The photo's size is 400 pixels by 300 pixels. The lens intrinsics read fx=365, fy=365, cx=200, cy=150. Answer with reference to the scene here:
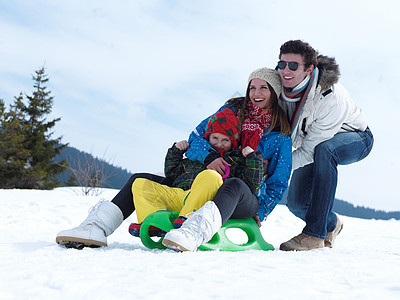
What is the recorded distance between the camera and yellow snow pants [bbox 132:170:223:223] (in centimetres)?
208

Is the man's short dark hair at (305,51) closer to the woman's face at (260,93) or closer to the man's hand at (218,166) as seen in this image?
the woman's face at (260,93)

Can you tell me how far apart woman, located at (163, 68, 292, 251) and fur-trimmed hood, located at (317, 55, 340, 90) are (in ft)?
1.00

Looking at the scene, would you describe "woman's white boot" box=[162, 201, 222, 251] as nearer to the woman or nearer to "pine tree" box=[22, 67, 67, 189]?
the woman

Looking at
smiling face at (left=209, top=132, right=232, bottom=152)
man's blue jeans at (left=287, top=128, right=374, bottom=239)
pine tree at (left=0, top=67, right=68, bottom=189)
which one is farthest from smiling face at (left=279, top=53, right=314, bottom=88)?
pine tree at (left=0, top=67, right=68, bottom=189)

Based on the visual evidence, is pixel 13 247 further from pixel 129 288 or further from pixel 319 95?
pixel 319 95

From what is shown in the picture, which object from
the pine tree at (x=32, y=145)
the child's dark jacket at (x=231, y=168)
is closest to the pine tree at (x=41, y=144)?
the pine tree at (x=32, y=145)

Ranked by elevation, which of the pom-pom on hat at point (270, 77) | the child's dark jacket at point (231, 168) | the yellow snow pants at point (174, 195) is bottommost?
the yellow snow pants at point (174, 195)

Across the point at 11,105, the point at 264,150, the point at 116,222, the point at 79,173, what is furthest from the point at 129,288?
the point at 11,105

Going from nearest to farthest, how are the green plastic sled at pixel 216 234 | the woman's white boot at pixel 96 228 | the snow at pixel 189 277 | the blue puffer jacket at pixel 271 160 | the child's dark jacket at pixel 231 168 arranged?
the snow at pixel 189 277
the woman's white boot at pixel 96 228
the green plastic sled at pixel 216 234
the child's dark jacket at pixel 231 168
the blue puffer jacket at pixel 271 160

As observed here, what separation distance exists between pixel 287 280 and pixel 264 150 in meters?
1.46

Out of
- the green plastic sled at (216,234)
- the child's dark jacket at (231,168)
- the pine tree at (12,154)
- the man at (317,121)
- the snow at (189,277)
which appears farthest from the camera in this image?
the pine tree at (12,154)

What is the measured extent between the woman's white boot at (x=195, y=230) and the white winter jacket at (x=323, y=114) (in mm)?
1076

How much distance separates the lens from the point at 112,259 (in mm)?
1485

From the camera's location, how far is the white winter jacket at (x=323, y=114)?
259 cm
